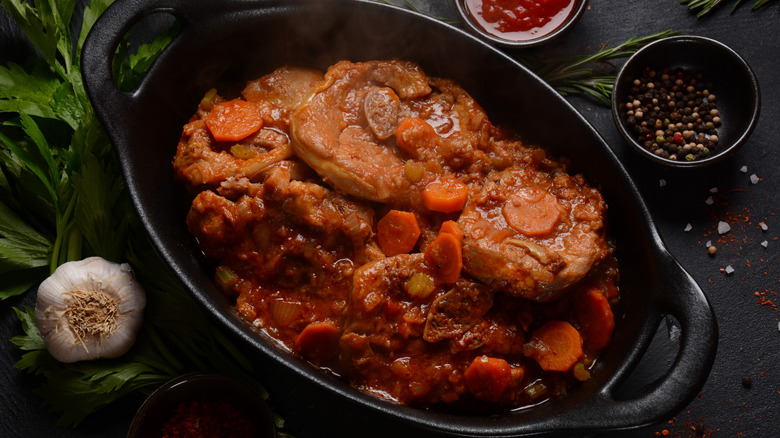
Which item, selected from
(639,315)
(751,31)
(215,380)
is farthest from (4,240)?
(751,31)

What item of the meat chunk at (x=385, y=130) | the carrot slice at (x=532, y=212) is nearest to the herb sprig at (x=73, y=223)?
the meat chunk at (x=385, y=130)

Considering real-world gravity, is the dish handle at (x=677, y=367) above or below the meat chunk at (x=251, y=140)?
below

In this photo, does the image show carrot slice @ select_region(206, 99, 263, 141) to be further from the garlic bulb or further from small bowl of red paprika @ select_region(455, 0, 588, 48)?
small bowl of red paprika @ select_region(455, 0, 588, 48)

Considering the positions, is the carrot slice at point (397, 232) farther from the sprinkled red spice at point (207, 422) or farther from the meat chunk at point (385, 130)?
the sprinkled red spice at point (207, 422)

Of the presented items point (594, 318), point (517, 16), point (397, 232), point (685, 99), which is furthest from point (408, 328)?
point (685, 99)

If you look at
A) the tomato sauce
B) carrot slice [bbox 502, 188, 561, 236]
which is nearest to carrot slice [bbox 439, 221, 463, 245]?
the tomato sauce
